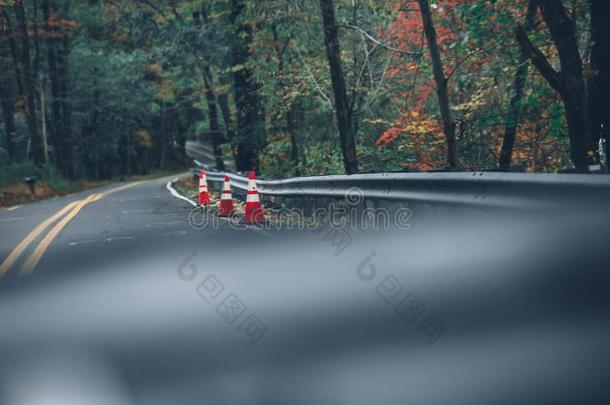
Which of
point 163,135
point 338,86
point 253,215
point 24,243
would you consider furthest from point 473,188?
point 163,135

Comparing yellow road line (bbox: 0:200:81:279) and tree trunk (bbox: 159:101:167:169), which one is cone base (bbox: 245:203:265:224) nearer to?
yellow road line (bbox: 0:200:81:279)

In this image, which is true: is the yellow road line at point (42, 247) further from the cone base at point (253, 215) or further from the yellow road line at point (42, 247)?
the cone base at point (253, 215)

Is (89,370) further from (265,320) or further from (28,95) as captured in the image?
(28,95)

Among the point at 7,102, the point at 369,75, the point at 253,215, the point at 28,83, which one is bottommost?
the point at 253,215

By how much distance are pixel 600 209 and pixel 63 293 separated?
4.59 meters

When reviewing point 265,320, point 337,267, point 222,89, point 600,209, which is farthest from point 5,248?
point 222,89

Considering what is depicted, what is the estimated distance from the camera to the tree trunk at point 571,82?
12.9 meters

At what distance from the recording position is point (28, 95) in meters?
39.2

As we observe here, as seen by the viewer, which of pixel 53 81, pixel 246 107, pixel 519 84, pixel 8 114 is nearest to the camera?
pixel 519 84

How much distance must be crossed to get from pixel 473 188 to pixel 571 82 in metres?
6.15

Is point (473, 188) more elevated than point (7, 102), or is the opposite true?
point (7, 102)

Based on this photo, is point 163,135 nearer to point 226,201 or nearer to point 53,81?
point 53,81

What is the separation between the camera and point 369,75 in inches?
798

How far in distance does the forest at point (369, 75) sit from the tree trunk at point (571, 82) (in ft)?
0.07
